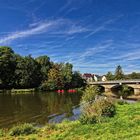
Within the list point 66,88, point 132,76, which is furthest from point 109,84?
point 132,76

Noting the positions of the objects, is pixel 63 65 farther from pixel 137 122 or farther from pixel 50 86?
pixel 137 122

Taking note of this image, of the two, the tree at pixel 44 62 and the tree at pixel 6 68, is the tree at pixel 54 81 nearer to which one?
the tree at pixel 44 62

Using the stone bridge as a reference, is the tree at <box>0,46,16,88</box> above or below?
above

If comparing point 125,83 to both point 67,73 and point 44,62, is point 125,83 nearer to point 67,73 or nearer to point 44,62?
point 67,73

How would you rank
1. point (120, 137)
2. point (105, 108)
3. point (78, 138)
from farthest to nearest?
point (105, 108) → point (78, 138) → point (120, 137)

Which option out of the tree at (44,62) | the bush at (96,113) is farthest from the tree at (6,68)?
the bush at (96,113)

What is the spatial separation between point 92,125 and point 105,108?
521 centimetres

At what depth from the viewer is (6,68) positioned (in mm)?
98125

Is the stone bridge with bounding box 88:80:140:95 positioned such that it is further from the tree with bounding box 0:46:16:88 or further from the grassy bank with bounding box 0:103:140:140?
the grassy bank with bounding box 0:103:140:140

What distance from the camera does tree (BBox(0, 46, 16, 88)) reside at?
97.1 meters

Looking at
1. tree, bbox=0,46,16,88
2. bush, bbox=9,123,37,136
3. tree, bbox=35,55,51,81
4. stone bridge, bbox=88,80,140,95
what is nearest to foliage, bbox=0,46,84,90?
tree, bbox=0,46,16,88

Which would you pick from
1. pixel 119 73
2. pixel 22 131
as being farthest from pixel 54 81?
pixel 22 131

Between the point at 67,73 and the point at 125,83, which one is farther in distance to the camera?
the point at 67,73

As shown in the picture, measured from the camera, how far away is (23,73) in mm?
95438
